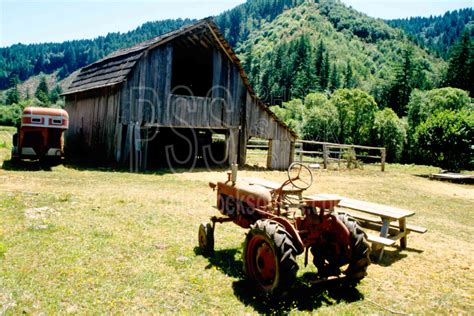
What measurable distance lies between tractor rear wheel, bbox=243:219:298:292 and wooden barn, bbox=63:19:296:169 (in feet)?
40.6

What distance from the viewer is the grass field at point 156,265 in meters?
4.44

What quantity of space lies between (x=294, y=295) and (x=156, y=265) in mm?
2167

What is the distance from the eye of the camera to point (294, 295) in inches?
190

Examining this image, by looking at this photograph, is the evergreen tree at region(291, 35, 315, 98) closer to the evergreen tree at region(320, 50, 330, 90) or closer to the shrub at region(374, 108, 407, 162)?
the evergreen tree at region(320, 50, 330, 90)

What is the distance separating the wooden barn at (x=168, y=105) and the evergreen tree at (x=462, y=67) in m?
50.1

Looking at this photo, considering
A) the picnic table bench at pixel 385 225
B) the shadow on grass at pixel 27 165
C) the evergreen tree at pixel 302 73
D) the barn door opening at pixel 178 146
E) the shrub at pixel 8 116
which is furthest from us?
the evergreen tree at pixel 302 73

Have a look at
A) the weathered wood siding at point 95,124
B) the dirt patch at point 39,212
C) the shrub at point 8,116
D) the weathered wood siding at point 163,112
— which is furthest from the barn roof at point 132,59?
the shrub at point 8,116

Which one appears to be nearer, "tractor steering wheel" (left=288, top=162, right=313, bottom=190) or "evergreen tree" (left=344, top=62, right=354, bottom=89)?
"tractor steering wheel" (left=288, top=162, right=313, bottom=190)

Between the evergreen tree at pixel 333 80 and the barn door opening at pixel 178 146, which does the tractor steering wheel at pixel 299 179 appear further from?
the evergreen tree at pixel 333 80

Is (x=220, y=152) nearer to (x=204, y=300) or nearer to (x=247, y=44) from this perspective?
(x=204, y=300)

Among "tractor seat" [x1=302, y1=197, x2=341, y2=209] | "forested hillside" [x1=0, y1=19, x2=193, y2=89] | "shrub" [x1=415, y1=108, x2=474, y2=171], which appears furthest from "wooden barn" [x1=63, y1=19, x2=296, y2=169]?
"forested hillside" [x1=0, y1=19, x2=193, y2=89]

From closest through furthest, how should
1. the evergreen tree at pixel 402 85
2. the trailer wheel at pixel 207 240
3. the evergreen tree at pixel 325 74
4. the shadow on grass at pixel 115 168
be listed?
the trailer wheel at pixel 207 240
the shadow on grass at pixel 115 168
the evergreen tree at pixel 402 85
the evergreen tree at pixel 325 74

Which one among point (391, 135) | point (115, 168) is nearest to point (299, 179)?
point (115, 168)

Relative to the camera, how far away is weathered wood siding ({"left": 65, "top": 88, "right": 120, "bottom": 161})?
17406 mm
